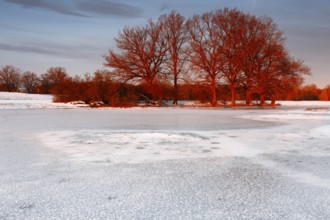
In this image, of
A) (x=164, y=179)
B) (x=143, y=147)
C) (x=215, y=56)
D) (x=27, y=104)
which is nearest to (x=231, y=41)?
(x=215, y=56)

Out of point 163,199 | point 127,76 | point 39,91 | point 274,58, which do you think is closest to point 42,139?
point 163,199

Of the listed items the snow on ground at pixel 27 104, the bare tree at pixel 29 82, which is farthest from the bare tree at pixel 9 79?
the snow on ground at pixel 27 104

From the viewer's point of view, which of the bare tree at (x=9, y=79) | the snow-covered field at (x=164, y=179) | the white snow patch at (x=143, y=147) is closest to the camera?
the snow-covered field at (x=164, y=179)

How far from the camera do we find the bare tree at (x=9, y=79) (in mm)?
98250

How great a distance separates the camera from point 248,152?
22.4 feet

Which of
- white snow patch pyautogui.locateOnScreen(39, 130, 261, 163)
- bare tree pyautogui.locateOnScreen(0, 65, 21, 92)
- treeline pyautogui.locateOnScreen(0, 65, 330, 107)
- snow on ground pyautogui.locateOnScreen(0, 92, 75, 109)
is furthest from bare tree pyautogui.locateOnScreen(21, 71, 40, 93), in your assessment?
white snow patch pyautogui.locateOnScreen(39, 130, 261, 163)

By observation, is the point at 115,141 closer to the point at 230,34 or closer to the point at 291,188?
the point at 291,188

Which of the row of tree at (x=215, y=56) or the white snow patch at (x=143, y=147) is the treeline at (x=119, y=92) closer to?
the row of tree at (x=215, y=56)

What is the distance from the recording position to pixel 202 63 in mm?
32938

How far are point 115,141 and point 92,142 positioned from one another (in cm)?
57

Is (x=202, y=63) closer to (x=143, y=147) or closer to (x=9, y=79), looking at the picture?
(x=143, y=147)

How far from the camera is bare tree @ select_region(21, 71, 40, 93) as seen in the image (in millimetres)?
100250

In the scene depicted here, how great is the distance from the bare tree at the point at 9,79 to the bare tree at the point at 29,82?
6.00ft

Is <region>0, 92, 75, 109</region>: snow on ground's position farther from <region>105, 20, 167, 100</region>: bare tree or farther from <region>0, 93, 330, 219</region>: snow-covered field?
<region>0, 93, 330, 219</region>: snow-covered field
